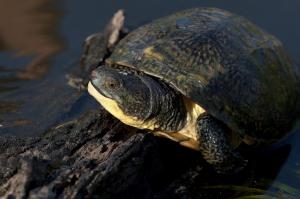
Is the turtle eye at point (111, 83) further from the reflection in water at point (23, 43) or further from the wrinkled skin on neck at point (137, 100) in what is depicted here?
the reflection in water at point (23, 43)

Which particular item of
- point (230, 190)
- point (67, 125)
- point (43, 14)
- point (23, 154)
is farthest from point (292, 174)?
point (43, 14)

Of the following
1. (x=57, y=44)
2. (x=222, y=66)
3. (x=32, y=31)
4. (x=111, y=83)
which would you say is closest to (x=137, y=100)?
(x=111, y=83)

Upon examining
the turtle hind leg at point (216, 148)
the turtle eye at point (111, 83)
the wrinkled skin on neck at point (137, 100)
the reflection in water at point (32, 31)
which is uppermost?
the turtle eye at point (111, 83)

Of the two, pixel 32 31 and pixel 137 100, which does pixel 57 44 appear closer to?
pixel 32 31

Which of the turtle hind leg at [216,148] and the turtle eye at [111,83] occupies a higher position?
the turtle eye at [111,83]

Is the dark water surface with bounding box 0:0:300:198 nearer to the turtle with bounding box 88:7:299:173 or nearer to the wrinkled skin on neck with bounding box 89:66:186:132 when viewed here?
the turtle with bounding box 88:7:299:173

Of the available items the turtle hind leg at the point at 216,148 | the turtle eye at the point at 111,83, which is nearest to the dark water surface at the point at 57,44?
the turtle hind leg at the point at 216,148
